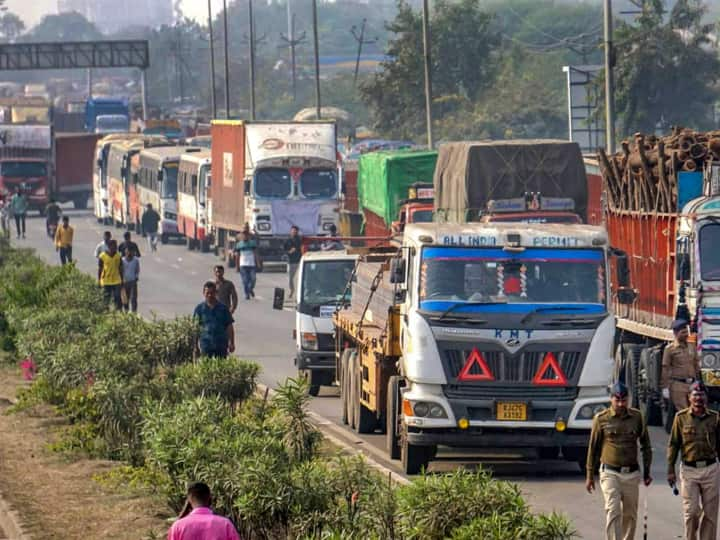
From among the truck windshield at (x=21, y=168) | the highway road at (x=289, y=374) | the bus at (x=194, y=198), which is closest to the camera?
the highway road at (x=289, y=374)

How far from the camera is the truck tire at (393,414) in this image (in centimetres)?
1844

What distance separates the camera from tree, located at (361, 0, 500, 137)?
9269 centimetres

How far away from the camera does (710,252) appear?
66.7 feet

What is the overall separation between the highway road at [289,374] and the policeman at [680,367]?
695 mm

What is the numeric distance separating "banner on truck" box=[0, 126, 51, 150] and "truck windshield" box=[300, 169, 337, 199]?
31316mm

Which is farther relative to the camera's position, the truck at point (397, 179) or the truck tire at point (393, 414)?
the truck at point (397, 179)

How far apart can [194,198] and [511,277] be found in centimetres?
4029

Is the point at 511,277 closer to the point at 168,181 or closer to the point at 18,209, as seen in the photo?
the point at 168,181

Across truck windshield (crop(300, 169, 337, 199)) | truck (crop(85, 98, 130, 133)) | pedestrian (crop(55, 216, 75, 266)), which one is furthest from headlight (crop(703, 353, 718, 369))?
truck (crop(85, 98, 130, 133))

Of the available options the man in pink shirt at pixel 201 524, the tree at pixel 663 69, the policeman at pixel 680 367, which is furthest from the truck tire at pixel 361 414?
the tree at pixel 663 69

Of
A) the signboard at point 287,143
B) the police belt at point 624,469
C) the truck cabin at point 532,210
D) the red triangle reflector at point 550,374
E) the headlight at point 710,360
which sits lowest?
the police belt at point 624,469

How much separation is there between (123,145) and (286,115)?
91539mm

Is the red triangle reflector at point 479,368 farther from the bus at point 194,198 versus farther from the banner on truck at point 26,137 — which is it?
the banner on truck at point 26,137

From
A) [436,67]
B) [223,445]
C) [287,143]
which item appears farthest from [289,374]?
[436,67]
